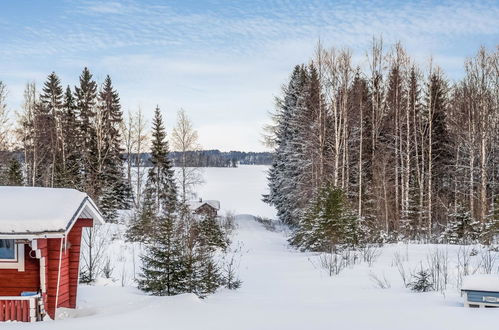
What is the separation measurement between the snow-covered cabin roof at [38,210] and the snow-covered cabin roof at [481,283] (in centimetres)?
817

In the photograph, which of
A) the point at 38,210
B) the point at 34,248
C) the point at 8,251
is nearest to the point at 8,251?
the point at 8,251

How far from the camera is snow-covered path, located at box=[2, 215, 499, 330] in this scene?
27.0 feet

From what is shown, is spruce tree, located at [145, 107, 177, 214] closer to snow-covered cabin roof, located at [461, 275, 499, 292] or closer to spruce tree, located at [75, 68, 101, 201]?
spruce tree, located at [75, 68, 101, 201]

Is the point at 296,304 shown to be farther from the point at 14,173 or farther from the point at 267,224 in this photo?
the point at 267,224

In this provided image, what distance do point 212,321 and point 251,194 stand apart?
198ft

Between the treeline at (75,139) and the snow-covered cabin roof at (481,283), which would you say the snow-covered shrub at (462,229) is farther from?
the treeline at (75,139)

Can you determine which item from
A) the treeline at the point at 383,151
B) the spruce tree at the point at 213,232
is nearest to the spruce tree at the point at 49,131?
the spruce tree at the point at 213,232

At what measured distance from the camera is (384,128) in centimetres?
3331

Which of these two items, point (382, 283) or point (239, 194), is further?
point (239, 194)

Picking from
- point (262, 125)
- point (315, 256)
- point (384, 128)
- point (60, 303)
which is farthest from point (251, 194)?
point (60, 303)

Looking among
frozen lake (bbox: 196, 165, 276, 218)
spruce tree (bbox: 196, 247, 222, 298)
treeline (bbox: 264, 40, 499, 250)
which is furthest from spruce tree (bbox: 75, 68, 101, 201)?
spruce tree (bbox: 196, 247, 222, 298)

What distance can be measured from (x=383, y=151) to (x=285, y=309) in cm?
2042

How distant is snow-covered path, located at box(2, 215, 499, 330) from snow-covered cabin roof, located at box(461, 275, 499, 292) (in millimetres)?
447

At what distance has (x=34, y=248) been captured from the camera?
29.0 ft
